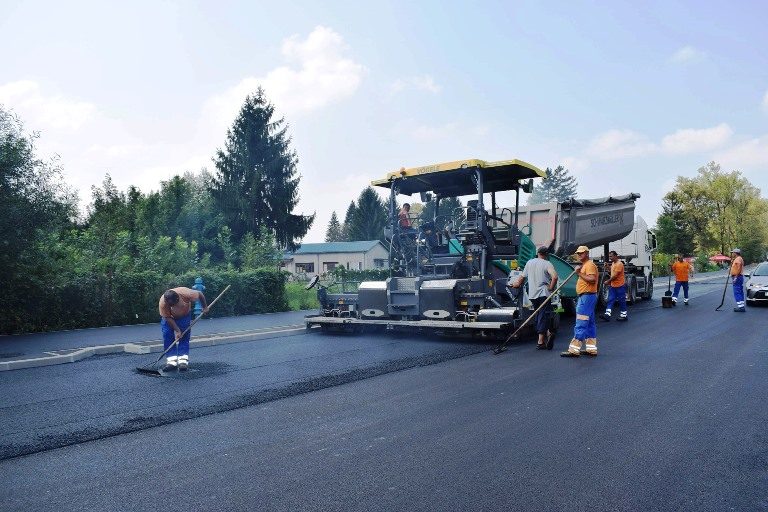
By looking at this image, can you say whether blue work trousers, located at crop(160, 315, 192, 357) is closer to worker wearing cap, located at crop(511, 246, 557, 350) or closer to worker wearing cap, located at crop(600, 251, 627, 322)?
worker wearing cap, located at crop(511, 246, 557, 350)

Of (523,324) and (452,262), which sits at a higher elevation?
(452,262)

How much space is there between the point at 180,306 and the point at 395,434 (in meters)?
4.29

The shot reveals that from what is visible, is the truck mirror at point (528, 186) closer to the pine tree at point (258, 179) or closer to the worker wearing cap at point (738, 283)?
the worker wearing cap at point (738, 283)

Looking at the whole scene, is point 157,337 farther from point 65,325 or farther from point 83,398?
point 83,398

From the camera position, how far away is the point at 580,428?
4902mm

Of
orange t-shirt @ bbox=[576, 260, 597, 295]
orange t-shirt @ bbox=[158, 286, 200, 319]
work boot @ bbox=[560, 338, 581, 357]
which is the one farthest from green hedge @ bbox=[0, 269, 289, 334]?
orange t-shirt @ bbox=[576, 260, 597, 295]

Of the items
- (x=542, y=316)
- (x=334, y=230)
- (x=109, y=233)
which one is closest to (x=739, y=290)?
(x=542, y=316)

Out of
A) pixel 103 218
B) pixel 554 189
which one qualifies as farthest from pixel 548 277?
pixel 554 189

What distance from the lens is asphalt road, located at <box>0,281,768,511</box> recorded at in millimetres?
3584

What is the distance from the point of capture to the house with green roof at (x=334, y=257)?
65.2 metres

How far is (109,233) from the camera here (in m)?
22.5

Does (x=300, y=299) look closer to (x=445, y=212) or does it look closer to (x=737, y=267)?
(x=445, y=212)

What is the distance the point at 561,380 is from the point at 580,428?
2.04 meters

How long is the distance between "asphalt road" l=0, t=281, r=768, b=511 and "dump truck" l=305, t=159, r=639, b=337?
1.64 m
